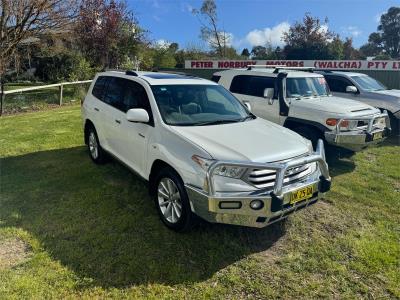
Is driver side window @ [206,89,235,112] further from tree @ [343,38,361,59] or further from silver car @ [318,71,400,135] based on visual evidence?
tree @ [343,38,361,59]

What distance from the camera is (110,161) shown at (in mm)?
6293

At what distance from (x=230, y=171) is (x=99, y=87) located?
370cm

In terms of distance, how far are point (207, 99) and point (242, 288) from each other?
2638mm

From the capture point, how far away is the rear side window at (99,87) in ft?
19.6

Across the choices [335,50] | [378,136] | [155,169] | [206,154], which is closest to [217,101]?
[155,169]

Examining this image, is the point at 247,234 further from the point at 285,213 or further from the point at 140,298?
the point at 140,298

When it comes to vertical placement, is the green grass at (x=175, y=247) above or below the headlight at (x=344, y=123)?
below

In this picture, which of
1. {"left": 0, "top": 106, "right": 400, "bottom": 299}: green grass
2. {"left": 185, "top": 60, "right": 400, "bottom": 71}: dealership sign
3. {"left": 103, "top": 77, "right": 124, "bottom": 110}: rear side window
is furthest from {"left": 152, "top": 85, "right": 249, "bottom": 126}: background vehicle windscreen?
{"left": 185, "top": 60, "right": 400, "bottom": 71}: dealership sign

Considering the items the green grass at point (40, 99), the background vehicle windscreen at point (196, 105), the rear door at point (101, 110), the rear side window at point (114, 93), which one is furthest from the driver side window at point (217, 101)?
the green grass at point (40, 99)

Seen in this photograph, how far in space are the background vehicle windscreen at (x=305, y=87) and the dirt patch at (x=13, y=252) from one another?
544cm

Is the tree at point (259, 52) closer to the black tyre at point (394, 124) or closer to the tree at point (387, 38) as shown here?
the tree at point (387, 38)

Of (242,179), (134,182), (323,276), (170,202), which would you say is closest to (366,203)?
(323,276)

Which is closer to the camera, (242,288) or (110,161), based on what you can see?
(242,288)

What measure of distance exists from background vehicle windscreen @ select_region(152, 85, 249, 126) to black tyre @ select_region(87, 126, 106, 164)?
1.99 metres
